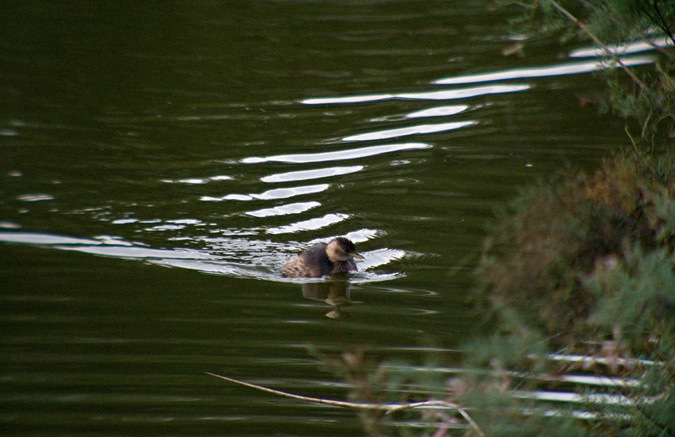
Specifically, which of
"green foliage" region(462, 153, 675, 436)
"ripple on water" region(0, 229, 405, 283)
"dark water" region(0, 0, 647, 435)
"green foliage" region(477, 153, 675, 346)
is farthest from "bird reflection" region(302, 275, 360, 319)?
"green foliage" region(477, 153, 675, 346)

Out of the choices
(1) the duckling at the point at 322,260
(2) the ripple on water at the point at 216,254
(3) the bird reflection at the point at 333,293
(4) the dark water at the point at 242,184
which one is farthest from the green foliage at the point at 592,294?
(2) the ripple on water at the point at 216,254

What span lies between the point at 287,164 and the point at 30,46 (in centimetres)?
697

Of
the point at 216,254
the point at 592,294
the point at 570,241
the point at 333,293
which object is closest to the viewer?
the point at 592,294

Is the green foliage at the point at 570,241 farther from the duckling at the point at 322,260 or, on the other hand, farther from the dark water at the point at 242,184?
the duckling at the point at 322,260

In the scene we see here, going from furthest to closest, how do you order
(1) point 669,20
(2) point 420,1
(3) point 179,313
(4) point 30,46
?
(2) point 420,1 < (4) point 30,46 < (3) point 179,313 < (1) point 669,20

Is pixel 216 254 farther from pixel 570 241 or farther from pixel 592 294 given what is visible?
pixel 592 294

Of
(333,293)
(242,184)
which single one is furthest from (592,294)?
(242,184)

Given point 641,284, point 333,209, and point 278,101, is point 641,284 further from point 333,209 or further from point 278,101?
point 278,101

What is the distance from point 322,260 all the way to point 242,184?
228cm

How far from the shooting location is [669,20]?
6.42 m

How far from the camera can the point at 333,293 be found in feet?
34.8

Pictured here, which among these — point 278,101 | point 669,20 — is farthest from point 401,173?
point 669,20

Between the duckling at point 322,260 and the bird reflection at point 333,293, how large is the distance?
13 centimetres

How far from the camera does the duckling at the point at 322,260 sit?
10781mm
